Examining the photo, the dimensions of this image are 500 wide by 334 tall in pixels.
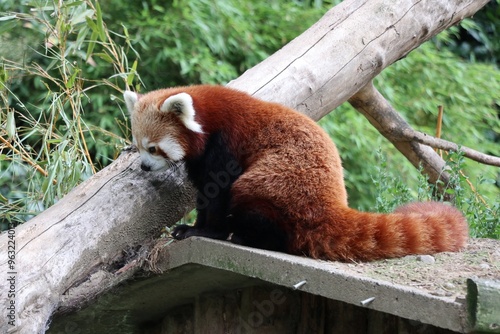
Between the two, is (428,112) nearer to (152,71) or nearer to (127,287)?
(152,71)

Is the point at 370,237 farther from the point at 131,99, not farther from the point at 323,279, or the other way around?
the point at 131,99

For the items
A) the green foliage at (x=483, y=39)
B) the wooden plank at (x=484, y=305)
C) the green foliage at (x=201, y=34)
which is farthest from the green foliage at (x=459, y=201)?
the green foliage at (x=483, y=39)

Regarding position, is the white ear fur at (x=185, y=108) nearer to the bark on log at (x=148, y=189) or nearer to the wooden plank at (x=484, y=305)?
the bark on log at (x=148, y=189)

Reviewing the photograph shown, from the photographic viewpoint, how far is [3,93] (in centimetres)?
372

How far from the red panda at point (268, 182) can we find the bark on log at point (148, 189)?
0.18 metres

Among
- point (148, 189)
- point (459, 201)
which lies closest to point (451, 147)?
point (459, 201)

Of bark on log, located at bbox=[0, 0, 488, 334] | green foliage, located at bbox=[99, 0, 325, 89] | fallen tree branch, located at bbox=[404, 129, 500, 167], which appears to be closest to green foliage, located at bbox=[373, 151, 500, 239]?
fallen tree branch, located at bbox=[404, 129, 500, 167]

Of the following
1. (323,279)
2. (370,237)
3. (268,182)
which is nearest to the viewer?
(323,279)

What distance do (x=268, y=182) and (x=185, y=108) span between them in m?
0.49

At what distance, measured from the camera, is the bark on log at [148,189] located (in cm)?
268

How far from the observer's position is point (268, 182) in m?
2.70

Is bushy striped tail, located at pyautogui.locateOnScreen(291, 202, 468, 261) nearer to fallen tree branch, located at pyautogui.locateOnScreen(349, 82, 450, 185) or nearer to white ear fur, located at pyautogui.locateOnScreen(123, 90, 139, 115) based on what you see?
white ear fur, located at pyautogui.locateOnScreen(123, 90, 139, 115)

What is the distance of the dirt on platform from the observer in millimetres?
2174

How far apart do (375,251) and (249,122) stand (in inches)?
30.4
